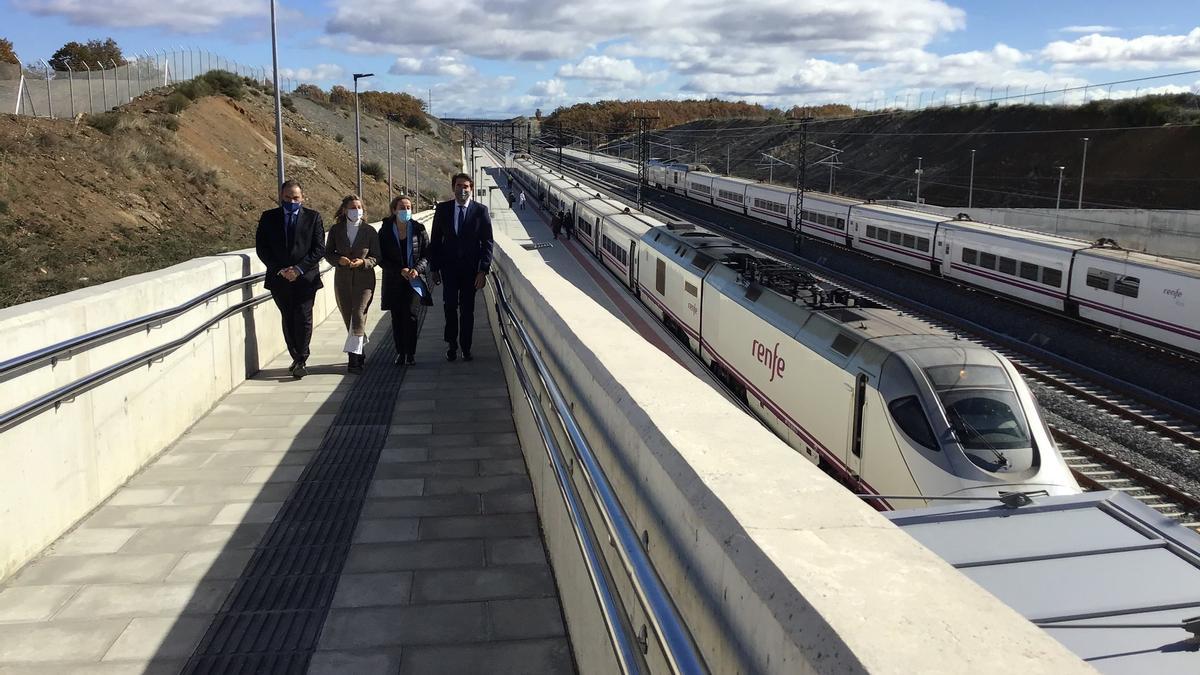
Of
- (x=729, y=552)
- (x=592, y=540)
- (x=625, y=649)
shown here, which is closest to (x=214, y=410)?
(x=592, y=540)

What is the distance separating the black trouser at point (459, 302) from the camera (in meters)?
10.1

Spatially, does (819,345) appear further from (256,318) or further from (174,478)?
(174,478)

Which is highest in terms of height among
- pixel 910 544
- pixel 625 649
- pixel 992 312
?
pixel 910 544

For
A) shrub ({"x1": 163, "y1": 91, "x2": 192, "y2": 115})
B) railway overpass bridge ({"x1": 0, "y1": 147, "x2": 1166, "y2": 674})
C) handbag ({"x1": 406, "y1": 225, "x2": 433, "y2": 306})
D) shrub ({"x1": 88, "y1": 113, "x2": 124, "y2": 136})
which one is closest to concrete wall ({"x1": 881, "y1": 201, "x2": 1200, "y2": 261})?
handbag ({"x1": 406, "y1": 225, "x2": 433, "y2": 306})

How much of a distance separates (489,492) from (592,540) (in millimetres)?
2589

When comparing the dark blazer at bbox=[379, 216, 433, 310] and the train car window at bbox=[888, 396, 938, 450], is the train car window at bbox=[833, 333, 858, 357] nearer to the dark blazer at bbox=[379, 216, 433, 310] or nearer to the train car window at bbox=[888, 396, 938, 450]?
the train car window at bbox=[888, 396, 938, 450]

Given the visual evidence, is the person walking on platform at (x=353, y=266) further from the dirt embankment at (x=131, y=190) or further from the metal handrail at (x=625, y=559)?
the dirt embankment at (x=131, y=190)

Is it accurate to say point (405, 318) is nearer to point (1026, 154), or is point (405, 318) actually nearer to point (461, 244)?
point (461, 244)

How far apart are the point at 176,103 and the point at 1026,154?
5660 centimetres

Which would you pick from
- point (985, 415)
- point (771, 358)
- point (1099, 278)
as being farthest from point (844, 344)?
point (1099, 278)

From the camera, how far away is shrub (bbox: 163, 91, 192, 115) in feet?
156

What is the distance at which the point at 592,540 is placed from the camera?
370cm

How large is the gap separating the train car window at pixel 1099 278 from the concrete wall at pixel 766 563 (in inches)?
839

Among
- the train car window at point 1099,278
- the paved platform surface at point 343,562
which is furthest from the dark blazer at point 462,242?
the train car window at point 1099,278
